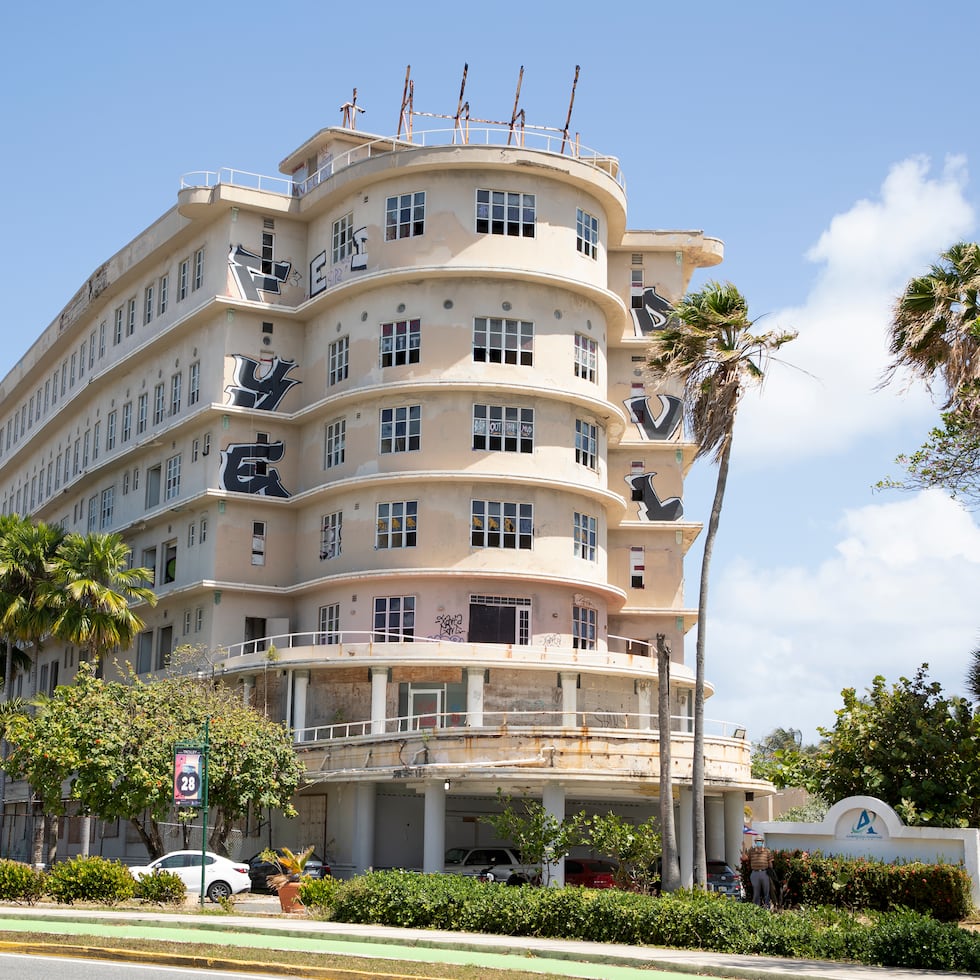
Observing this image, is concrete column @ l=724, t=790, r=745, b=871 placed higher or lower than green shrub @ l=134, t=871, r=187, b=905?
higher

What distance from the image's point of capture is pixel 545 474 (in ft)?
177

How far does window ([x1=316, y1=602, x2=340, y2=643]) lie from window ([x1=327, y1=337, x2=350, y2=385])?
360 inches

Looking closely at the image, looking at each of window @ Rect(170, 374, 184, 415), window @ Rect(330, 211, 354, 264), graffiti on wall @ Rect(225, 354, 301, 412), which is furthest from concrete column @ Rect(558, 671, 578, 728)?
window @ Rect(170, 374, 184, 415)

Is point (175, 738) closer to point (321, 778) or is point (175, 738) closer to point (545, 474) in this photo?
point (321, 778)

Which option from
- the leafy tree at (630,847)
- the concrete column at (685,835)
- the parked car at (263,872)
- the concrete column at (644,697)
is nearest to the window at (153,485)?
the concrete column at (644,697)

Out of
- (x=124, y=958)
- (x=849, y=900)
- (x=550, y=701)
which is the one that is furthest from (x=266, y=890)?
(x=124, y=958)

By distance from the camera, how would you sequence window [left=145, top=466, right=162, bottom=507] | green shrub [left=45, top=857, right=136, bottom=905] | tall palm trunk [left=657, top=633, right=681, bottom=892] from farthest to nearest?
window [left=145, top=466, right=162, bottom=507]
tall palm trunk [left=657, top=633, right=681, bottom=892]
green shrub [left=45, top=857, right=136, bottom=905]

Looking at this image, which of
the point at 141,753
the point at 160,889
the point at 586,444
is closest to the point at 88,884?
the point at 160,889

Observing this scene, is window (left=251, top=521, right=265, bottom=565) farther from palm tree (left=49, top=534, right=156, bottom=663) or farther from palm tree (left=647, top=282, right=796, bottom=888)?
palm tree (left=647, top=282, right=796, bottom=888)

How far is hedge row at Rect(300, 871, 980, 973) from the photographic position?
68.4 feet

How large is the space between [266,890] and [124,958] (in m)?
21.7

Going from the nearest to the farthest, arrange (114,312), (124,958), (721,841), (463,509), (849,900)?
1. (124,958)
2. (849,900)
3. (721,841)
4. (463,509)
5. (114,312)

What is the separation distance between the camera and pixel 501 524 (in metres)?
53.3

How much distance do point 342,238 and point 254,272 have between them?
4.32 metres
